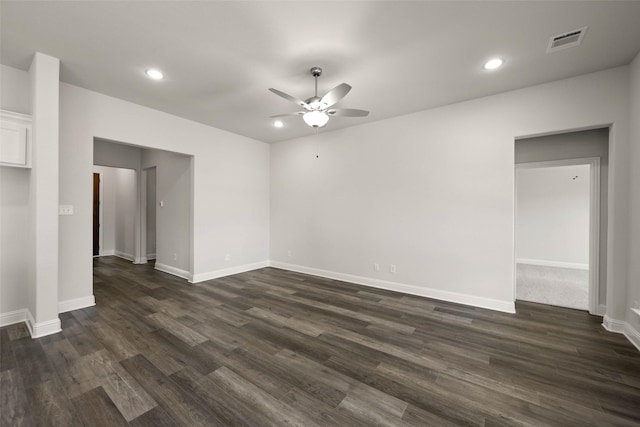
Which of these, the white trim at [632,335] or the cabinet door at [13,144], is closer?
the white trim at [632,335]

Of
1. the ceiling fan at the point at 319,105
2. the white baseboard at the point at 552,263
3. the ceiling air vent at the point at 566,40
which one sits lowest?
the white baseboard at the point at 552,263

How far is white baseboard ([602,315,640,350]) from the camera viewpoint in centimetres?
253

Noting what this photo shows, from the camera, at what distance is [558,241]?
6.32 m

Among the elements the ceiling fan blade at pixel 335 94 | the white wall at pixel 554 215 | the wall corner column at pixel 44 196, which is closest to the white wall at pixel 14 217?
the wall corner column at pixel 44 196

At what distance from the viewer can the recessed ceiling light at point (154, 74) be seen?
2.90 meters

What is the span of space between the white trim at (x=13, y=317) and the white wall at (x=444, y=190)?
4.07 metres

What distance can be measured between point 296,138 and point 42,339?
4879 mm

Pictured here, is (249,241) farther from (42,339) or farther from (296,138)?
(42,339)

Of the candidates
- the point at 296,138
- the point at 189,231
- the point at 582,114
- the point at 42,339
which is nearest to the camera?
the point at 42,339

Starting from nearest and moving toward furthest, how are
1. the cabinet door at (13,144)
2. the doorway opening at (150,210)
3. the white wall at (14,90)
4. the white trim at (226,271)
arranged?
the cabinet door at (13,144) < the white wall at (14,90) < the white trim at (226,271) < the doorway opening at (150,210)

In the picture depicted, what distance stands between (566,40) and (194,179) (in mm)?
5364

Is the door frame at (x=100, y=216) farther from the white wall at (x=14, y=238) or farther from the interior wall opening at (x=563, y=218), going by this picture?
the interior wall opening at (x=563, y=218)

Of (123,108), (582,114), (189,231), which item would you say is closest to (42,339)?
(189,231)

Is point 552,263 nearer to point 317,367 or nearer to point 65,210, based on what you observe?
point 317,367
